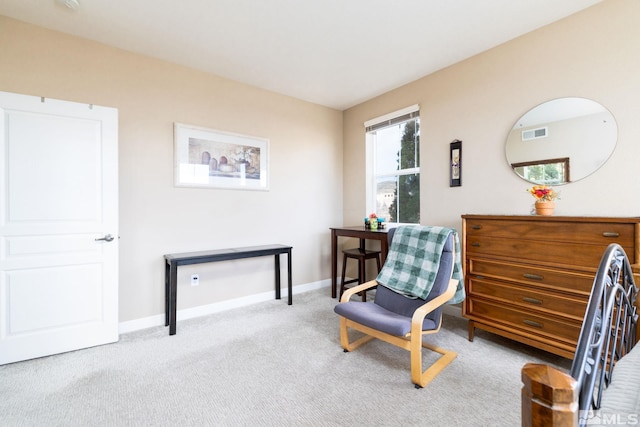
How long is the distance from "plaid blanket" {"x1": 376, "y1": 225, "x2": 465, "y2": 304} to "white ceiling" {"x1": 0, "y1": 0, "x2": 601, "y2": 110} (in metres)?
1.72

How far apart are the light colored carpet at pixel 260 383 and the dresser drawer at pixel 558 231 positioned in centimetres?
95

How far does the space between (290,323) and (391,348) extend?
105 cm

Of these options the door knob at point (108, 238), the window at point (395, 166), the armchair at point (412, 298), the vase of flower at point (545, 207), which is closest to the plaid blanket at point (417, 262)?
the armchair at point (412, 298)

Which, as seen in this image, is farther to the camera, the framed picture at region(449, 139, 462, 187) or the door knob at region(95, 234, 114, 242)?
the framed picture at region(449, 139, 462, 187)

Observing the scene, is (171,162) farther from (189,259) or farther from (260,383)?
(260,383)

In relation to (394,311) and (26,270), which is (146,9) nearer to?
(26,270)

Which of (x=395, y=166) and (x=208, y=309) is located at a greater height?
(x=395, y=166)

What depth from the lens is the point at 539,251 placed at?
7.11 ft

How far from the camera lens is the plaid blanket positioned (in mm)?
2400

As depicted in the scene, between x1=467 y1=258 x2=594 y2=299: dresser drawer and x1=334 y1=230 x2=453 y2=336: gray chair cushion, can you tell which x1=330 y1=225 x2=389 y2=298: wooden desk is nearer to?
x1=334 y1=230 x2=453 y2=336: gray chair cushion

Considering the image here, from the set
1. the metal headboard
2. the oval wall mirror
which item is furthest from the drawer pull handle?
the metal headboard

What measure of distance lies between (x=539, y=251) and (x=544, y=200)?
43 cm

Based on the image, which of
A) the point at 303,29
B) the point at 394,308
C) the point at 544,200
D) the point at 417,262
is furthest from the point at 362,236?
the point at 303,29

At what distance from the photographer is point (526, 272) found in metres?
2.23
